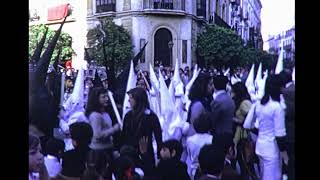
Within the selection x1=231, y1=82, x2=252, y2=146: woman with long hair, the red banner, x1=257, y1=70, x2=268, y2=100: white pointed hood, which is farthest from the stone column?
x1=257, y1=70, x2=268, y2=100: white pointed hood

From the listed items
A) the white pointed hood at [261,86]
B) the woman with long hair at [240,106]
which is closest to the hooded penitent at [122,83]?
the woman with long hair at [240,106]

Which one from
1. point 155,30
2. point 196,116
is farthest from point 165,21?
point 196,116

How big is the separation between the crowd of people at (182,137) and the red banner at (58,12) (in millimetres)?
390

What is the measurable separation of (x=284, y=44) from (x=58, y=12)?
55.7 inches

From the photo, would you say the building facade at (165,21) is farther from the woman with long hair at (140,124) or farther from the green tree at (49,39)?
the woman with long hair at (140,124)

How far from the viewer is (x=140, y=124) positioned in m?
3.44

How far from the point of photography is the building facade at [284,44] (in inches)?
128

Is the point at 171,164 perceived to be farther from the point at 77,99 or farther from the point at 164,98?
the point at 77,99

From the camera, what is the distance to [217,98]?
3398 millimetres

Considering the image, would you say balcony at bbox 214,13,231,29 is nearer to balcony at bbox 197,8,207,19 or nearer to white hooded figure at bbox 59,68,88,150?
balcony at bbox 197,8,207,19

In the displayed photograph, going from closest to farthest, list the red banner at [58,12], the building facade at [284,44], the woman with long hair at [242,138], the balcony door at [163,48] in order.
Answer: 1. the building facade at [284,44]
2. the woman with long hair at [242,138]
3. the balcony door at [163,48]
4. the red banner at [58,12]

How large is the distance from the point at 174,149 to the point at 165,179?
0.19m
